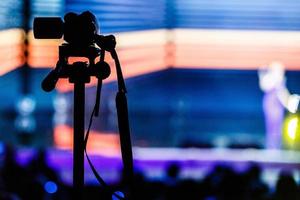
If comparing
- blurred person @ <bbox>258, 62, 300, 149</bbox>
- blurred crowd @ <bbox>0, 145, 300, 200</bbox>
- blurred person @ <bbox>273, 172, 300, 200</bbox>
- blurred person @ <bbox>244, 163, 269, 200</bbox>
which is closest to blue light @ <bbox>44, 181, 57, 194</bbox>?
blurred crowd @ <bbox>0, 145, 300, 200</bbox>

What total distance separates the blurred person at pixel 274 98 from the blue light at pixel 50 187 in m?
2.98

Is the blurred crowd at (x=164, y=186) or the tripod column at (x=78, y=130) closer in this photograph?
the tripod column at (x=78, y=130)

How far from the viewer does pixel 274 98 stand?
762cm

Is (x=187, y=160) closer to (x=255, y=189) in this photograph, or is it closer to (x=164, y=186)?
(x=164, y=186)

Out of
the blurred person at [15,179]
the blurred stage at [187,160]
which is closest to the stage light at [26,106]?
the blurred stage at [187,160]

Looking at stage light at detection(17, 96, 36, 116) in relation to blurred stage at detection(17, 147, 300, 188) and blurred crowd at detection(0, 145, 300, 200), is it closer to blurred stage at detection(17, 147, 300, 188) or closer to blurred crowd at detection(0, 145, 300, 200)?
blurred stage at detection(17, 147, 300, 188)

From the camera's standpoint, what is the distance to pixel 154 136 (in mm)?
7930

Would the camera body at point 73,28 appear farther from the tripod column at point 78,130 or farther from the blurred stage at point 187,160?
the blurred stage at point 187,160

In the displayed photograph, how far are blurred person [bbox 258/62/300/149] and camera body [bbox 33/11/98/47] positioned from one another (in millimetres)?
5304

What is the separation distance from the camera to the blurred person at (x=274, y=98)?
7516mm

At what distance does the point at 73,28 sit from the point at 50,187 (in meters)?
3.10

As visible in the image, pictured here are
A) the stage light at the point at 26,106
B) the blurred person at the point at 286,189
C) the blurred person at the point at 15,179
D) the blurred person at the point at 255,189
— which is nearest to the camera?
the blurred person at the point at 286,189

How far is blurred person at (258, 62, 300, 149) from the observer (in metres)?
7.52

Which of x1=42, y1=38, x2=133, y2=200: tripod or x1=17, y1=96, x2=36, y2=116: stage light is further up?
x1=42, y1=38, x2=133, y2=200: tripod
